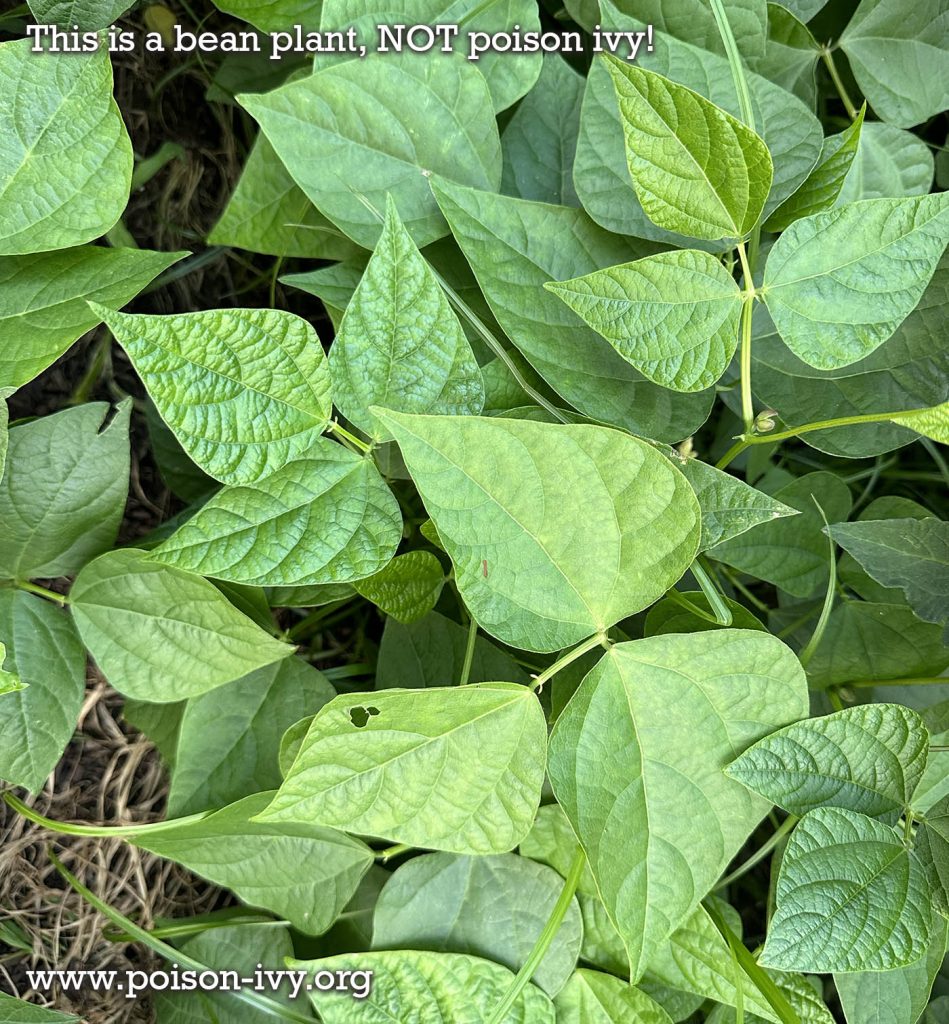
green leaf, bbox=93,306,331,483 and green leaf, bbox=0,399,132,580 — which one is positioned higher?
green leaf, bbox=93,306,331,483

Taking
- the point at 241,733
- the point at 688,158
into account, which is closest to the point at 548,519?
the point at 688,158

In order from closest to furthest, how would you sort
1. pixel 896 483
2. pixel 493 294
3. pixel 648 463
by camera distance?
pixel 648 463 → pixel 493 294 → pixel 896 483

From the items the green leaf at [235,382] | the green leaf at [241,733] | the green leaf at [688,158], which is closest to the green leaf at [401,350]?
the green leaf at [235,382]

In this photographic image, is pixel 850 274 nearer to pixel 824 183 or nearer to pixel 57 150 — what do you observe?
pixel 824 183

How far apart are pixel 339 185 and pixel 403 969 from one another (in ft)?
2.12

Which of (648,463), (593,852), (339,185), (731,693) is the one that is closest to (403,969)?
(593,852)

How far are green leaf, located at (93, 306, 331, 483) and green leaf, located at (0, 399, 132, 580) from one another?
0.49 feet

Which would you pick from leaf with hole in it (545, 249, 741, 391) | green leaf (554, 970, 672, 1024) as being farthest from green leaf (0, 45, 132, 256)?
green leaf (554, 970, 672, 1024)

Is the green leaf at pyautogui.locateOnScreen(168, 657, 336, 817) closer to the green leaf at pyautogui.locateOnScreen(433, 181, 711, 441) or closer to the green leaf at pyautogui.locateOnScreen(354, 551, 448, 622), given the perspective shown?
the green leaf at pyautogui.locateOnScreen(354, 551, 448, 622)

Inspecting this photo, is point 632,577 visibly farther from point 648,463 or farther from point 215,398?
point 215,398

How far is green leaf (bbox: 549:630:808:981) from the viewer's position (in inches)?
23.9

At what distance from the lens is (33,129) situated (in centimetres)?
65

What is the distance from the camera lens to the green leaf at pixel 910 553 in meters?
0.70

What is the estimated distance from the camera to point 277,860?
2.58 ft
